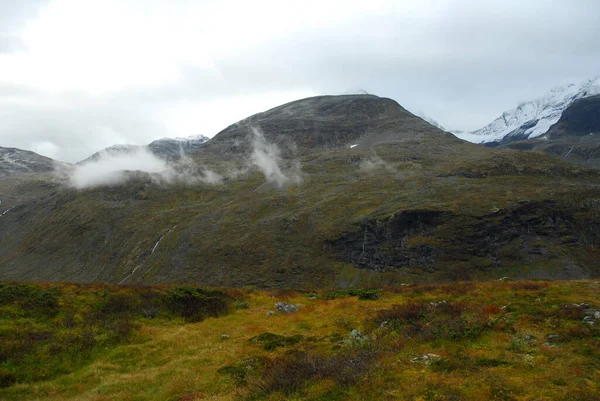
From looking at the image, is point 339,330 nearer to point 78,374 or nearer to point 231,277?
point 78,374

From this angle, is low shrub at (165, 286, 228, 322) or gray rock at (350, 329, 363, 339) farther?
low shrub at (165, 286, 228, 322)

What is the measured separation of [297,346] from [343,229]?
9706 centimetres

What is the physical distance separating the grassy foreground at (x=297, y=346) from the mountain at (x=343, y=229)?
241 ft

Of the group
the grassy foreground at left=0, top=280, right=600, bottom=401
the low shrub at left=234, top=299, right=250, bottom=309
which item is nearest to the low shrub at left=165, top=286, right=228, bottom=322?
the grassy foreground at left=0, top=280, right=600, bottom=401

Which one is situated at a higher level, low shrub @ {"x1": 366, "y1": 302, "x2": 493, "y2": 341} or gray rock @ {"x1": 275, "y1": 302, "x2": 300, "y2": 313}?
low shrub @ {"x1": 366, "y1": 302, "x2": 493, "y2": 341}

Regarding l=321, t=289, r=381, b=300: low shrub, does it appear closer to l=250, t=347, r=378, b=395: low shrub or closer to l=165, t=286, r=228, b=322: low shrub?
l=165, t=286, r=228, b=322: low shrub

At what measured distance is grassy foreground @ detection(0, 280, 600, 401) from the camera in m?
14.3

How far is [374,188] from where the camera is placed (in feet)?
480

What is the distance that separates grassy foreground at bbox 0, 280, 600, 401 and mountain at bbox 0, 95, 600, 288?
73.4 m

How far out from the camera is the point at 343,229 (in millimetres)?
117938

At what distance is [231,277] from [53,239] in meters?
98.6

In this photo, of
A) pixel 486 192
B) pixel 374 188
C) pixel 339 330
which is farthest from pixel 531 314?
pixel 374 188

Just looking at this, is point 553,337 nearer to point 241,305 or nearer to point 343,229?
Answer: point 241,305

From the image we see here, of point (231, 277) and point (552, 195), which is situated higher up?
point (552, 195)
